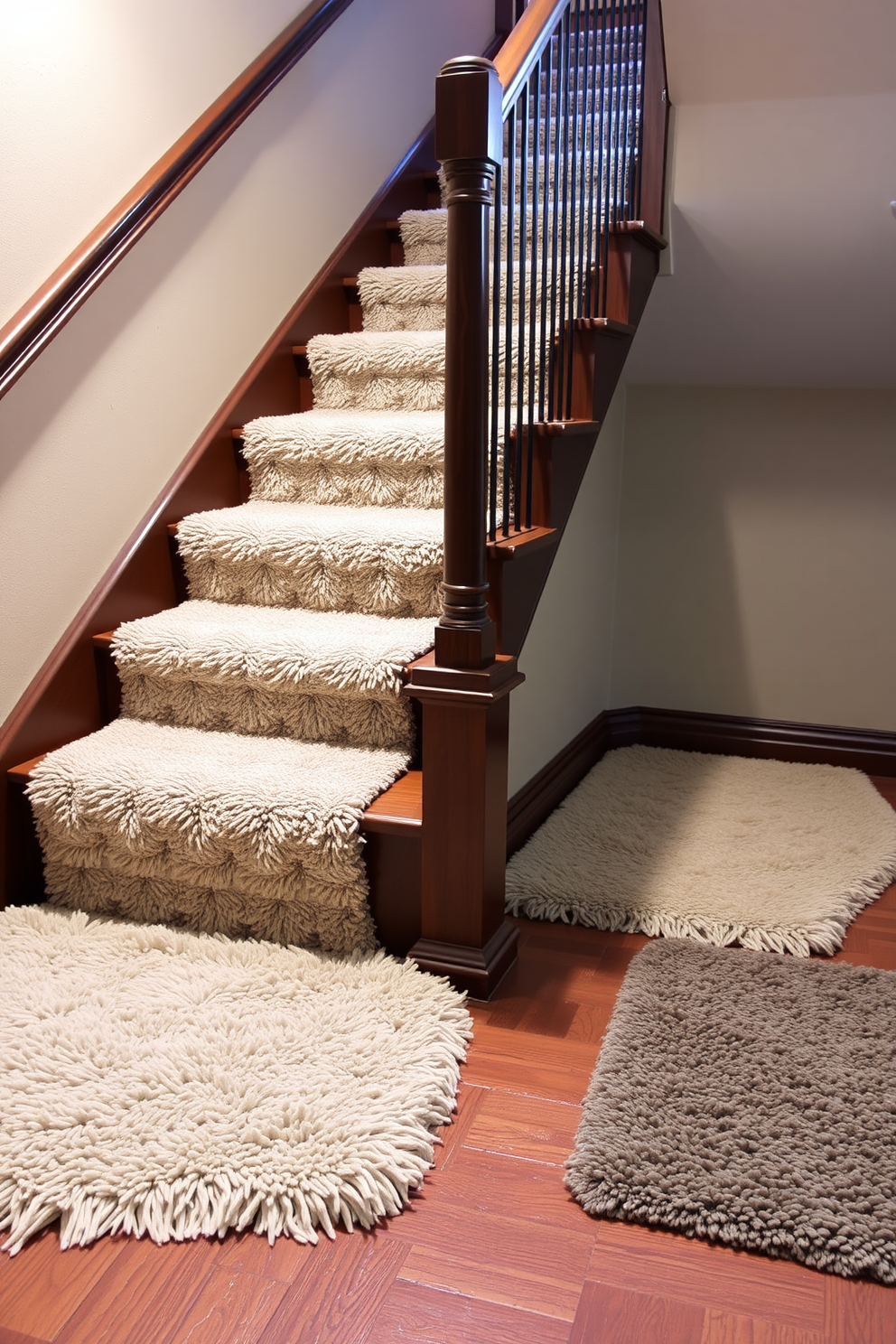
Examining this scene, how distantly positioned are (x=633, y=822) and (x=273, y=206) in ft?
5.52

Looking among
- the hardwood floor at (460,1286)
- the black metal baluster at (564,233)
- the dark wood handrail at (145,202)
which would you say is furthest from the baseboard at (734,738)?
the hardwood floor at (460,1286)

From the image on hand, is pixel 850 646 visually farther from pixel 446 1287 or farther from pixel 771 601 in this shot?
pixel 446 1287

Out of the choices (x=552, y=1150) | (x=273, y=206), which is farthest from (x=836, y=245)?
(x=552, y=1150)

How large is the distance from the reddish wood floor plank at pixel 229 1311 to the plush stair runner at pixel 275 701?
2.14 feet

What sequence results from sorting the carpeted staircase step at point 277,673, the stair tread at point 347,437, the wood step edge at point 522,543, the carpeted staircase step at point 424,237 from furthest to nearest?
1. the carpeted staircase step at point 424,237
2. the stair tread at point 347,437
3. the carpeted staircase step at point 277,673
4. the wood step edge at point 522,543

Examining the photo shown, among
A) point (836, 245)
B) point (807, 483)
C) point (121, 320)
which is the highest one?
point (836, 245)

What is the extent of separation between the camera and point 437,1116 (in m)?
1.42

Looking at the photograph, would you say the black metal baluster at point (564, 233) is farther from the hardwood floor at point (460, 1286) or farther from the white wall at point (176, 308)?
the hardwood floor at point (460, 1286)

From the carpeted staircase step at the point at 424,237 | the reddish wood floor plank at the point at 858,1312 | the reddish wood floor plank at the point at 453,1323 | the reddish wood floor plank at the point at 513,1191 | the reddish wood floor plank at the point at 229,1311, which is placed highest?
the carpeted staircase step at the point at 424,237

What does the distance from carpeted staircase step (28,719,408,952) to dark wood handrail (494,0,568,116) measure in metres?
1.08

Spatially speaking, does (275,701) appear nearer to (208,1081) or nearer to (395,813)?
(395,813)

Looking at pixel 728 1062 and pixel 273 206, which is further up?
pixel 273 206

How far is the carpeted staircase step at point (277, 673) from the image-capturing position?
1.91m

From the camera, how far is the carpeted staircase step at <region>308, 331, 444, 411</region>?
102 inches
